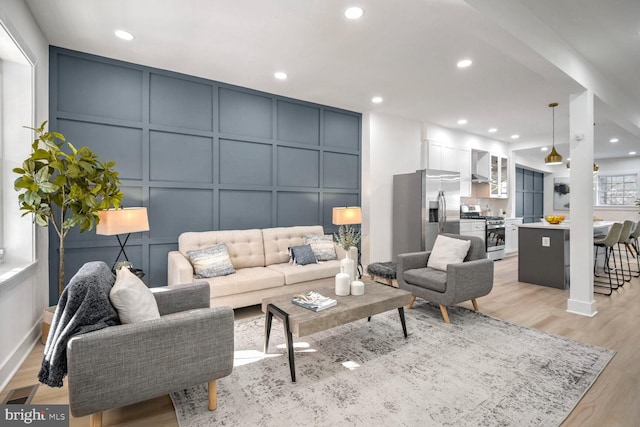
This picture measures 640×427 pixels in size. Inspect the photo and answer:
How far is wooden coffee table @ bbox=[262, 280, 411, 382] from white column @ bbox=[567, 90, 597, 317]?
7.43ft

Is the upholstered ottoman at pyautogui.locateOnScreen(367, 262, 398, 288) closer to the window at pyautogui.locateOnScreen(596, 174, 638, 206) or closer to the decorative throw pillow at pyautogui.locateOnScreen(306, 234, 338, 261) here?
the decorative throw pillow at pyautogui.locateOnScreen(306, 234, 338, 261)

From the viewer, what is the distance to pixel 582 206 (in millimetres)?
3422

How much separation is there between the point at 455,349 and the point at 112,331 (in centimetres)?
249

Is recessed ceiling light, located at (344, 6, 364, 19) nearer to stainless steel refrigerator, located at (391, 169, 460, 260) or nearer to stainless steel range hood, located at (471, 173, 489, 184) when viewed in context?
Result: stainless steel refrigerator, located at (391, 169, 460, 260)

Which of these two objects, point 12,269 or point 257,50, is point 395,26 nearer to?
point 257,50

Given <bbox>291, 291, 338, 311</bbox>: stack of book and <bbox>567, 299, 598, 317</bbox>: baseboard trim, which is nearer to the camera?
<bbox>291, 291, 338, 311</bbox>: stack of book

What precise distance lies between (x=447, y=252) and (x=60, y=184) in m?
3.74

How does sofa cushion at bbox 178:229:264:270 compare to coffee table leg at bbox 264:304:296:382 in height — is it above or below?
above

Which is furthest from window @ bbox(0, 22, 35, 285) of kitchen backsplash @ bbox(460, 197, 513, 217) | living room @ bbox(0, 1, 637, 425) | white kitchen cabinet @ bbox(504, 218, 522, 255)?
white kitchen cabinet @ bbox(504, 218, 522, 255)

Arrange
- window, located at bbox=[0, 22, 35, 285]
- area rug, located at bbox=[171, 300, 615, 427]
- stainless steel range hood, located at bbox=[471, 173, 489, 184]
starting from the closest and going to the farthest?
1. area rug, located at bbox=[171, 300, 615, 427]
2. window, located at bbox=[0, 22, 35, 285]
3. stainless steel range hood, located at bbox=[471, 173, 489, 184]

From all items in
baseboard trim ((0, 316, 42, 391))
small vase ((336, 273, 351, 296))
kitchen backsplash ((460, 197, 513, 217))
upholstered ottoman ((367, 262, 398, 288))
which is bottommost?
baseboard trim ((0, 316, 42, 391))

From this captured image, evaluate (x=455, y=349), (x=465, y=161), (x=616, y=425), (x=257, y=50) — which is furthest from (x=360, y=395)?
(x=465, y=161)

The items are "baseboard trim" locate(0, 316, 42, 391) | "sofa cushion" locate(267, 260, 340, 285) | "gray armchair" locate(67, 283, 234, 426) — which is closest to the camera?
"gray armchair" locate(67, 283, 234, 426)

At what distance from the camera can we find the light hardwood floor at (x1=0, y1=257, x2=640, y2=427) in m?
1.80
